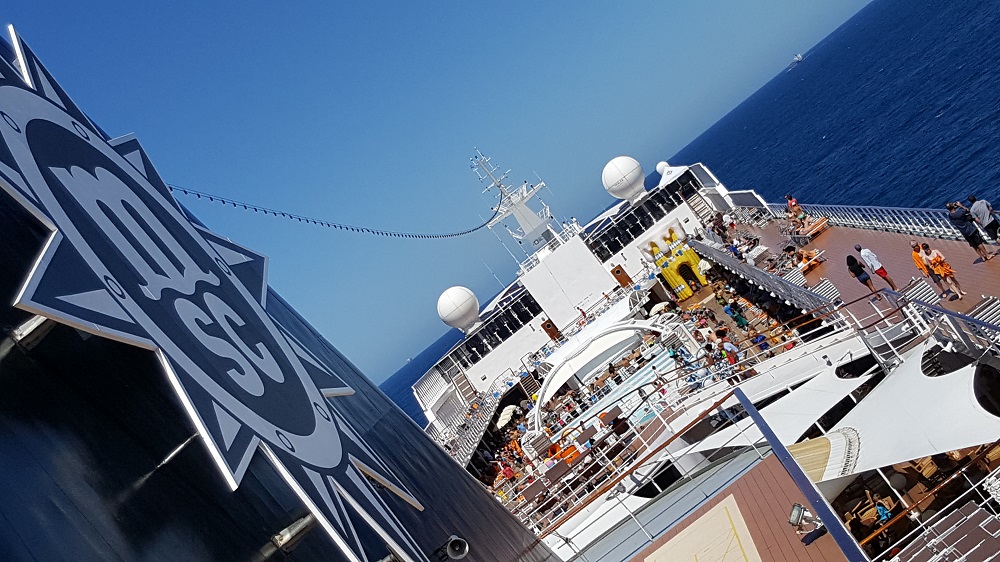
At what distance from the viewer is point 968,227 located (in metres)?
Answer: 14.4

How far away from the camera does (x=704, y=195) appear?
35281mm

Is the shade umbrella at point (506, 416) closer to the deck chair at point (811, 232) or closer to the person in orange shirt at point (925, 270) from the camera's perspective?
the deck chair at point (811, 232)

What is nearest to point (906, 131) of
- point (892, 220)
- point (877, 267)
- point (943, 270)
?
point (892, 220)

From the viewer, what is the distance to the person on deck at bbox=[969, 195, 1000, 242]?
46.8 feet

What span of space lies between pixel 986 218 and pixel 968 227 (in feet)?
1.23

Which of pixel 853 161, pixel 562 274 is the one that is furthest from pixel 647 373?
pixel 853 161

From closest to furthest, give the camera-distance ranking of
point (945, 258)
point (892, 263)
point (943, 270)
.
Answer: point (943, 270) < point (945, 258) < point (892, 263)

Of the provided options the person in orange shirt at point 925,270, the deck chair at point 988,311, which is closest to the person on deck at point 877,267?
the person in orange shirt at point 925,270

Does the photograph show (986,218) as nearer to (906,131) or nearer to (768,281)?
(768,281)

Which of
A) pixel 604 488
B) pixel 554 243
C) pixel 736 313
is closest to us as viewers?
pixel 604 488

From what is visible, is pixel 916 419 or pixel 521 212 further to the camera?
pixel 521 212

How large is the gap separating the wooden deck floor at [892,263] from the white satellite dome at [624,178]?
540 inches

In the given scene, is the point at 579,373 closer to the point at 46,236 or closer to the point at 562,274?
the point at 562,274

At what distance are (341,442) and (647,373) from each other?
14.6 m
